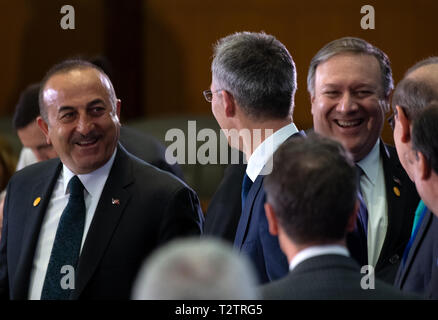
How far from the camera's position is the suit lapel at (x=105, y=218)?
2.44 metres

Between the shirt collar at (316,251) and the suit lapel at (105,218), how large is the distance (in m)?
0.97

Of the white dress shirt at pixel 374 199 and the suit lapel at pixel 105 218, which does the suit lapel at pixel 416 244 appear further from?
the suit lapel at pixel 105 218

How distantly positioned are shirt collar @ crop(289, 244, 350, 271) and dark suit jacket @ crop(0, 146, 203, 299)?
86cm

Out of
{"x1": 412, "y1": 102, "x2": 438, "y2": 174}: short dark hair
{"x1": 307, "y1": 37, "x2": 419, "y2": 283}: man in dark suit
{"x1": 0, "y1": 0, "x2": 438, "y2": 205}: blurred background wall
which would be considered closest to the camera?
{"x1": 412, "y1": 102, "x2": 438, "y2": 174}: short dark hair

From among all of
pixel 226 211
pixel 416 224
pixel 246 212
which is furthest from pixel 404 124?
pixel 226 211

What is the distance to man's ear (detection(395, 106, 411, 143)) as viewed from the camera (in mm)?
2314

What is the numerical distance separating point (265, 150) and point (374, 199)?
544 millimetres

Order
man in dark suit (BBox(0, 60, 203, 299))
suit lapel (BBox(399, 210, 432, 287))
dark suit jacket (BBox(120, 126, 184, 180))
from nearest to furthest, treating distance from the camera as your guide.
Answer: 1. suit lapel (BBox(399, 210, 432, 287))
2. man in dark suit (BBox(0, 60, 203, 299))
3. dark suit jacket (BBox(120, 126, 184, 180))

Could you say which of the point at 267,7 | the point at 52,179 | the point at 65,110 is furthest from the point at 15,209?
the point at 267,7

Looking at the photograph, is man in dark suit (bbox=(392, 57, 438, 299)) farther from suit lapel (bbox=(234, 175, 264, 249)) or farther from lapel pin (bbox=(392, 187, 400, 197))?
suit lapel (bbox=(234, 175, 264, 249))

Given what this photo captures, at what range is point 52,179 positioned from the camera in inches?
109

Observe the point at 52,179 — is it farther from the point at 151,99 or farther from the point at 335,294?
the point at 151,99

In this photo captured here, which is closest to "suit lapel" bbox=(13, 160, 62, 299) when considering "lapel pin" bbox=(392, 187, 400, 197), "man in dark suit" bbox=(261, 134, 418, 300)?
"man in dark suit" bbox=(261, 134, 418, 300)

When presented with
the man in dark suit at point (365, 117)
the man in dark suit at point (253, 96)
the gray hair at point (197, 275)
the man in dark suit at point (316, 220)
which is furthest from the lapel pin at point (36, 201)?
the gray hair at point (197, 275)
